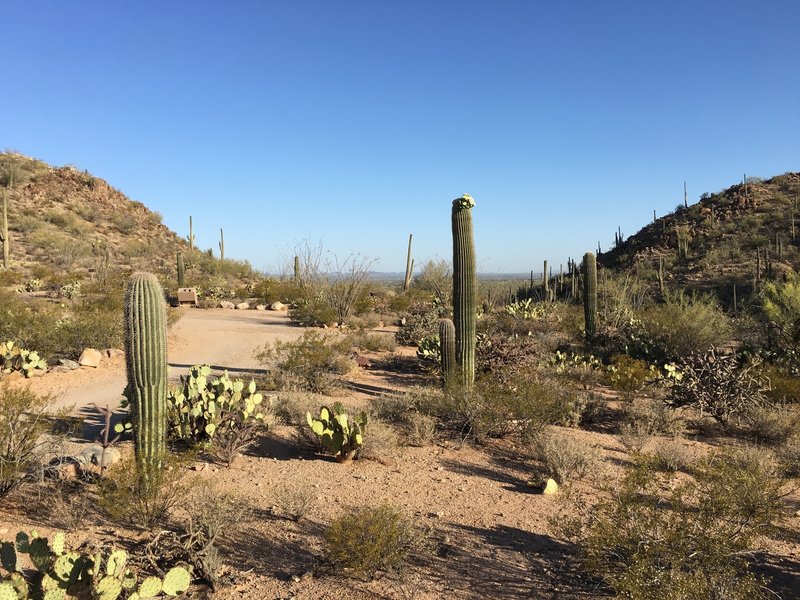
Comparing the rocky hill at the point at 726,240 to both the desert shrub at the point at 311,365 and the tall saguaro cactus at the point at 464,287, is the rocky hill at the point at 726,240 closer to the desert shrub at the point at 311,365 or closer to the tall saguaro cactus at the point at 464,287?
the tall saguaro cactus at the point at 464,287

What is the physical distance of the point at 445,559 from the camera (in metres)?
3.97

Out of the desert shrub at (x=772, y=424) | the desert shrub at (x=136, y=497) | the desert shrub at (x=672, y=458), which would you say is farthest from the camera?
the desert shrub at (x=772, y=424)

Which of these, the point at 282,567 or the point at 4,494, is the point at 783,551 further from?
the point at 4,494

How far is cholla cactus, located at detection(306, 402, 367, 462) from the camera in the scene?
5969 millimetres

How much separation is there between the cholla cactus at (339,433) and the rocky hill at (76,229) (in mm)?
20561

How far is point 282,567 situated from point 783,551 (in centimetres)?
391

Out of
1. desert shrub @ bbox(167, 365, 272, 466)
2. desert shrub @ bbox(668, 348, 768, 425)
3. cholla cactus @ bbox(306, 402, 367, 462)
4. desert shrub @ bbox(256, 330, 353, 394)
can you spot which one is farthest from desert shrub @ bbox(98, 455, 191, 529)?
desert shrub @ bbox(668, 348, 768, 425)

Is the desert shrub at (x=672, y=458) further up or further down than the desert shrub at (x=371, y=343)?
further down

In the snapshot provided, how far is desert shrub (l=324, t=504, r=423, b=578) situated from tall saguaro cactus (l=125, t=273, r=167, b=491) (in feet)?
6.12

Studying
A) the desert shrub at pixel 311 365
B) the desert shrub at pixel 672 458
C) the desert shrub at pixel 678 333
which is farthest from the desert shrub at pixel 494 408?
the desert shrub at pixel 678 333

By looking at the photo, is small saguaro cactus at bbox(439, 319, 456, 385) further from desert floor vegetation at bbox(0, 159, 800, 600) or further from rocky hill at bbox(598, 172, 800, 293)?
rocky hill at bbox(598, 172, 800, 293)

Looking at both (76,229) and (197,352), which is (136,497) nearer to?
(197,352)

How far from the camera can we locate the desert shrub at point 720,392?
7484 mm

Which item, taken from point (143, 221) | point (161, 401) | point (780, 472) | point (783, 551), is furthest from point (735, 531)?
point (143, 221)
